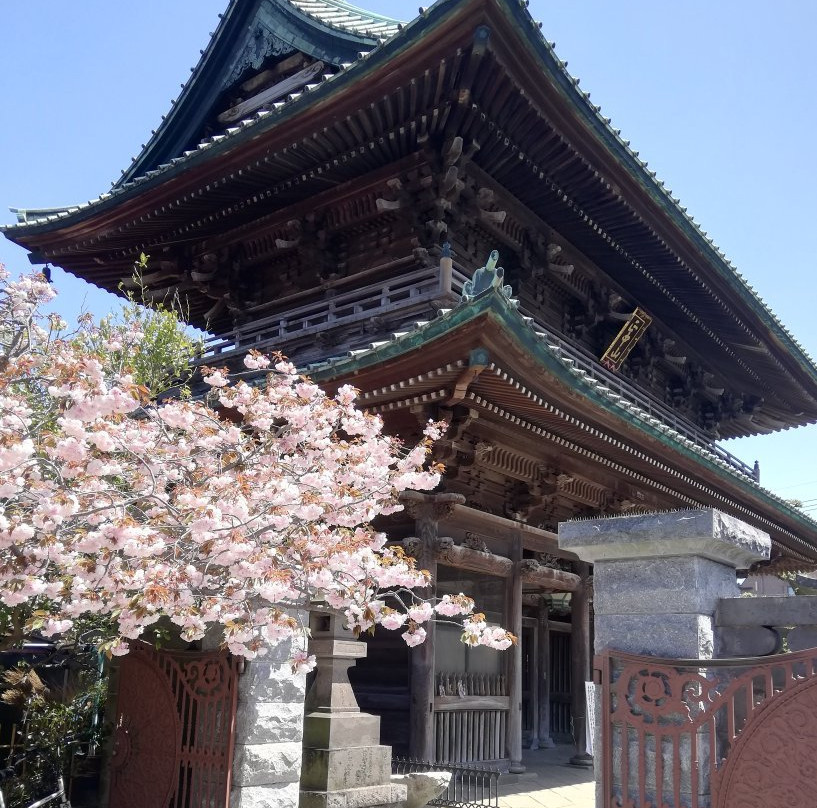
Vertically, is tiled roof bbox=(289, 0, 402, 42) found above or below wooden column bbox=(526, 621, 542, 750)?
above

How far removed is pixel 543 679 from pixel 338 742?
354 inches

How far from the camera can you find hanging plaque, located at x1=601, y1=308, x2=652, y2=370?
13305 mm

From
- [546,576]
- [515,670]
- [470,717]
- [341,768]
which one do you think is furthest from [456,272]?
[341,768]

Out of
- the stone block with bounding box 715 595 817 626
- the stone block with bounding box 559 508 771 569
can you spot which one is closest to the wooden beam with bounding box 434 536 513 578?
the stone block with bounding box 559 508 771 569

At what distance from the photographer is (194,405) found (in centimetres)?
625

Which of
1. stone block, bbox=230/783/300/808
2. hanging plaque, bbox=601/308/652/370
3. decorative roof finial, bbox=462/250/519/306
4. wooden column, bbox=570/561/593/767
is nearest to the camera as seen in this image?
stone block, bbox=230/783/300/808

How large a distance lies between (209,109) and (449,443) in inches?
355

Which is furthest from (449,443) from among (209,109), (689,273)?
(209,109)

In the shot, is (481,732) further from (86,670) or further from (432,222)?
(432,222)

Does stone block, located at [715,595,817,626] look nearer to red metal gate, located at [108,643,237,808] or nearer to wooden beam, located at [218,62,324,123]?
red metal gate, located at [108,643,237,808]

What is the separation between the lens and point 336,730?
5762 mm

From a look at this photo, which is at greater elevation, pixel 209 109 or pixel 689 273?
pixel 209 109

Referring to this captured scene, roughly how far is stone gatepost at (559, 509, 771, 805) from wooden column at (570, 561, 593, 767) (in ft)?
27.8

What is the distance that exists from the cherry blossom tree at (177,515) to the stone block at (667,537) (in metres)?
1.68
